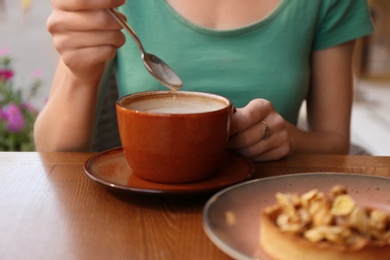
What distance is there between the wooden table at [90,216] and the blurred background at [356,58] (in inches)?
96.3

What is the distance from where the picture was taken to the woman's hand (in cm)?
80

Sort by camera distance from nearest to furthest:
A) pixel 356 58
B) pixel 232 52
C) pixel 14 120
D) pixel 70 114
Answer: pixel 70 114
pixel 232 52
pixel 14 120
pixel 356 58

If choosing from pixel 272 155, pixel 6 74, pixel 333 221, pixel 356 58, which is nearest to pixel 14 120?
pixel 6 74

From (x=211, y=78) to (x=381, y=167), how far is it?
0.38 meters

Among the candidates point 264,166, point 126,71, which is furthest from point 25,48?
point 264,166

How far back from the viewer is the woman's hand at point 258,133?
0.80 m

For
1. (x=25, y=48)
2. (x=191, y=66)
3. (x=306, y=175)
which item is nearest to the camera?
(x=306, y=175)

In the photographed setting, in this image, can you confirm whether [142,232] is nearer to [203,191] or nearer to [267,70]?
[203,191]

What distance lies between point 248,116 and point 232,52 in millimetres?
310

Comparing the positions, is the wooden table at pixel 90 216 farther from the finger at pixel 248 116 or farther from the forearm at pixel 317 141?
the forearm at pixel 317 141

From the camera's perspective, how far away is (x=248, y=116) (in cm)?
80

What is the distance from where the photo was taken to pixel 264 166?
2.68 feet

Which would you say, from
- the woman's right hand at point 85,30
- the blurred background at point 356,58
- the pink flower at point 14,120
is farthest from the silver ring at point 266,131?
the blurred background at point 356,58

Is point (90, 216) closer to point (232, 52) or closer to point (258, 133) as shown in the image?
point (258, 133)
